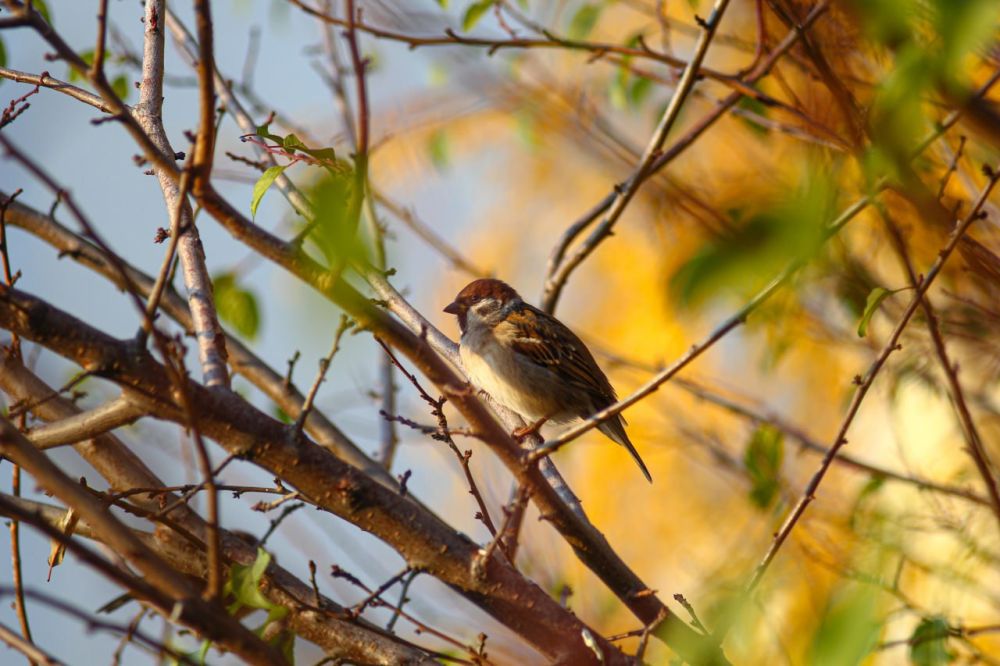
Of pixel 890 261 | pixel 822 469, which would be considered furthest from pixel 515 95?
pixel 822 469

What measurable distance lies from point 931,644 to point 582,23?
7.60 feet

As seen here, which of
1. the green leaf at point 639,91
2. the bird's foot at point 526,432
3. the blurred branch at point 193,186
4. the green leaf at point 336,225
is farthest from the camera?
the green leaf at point 639,91

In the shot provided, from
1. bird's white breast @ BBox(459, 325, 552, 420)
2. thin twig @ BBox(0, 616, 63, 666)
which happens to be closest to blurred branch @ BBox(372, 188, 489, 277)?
bird's white breast @ BBox(459, 325, 552, 420)

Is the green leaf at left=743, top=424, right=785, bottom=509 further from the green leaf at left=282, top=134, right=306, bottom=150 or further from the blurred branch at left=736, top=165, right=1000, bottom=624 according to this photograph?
the green leaf at left=282, top=134, right=306, bottom=150

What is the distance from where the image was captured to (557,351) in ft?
13.3

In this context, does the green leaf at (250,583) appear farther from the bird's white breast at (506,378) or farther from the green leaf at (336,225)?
the bird's white breast at (506,378)

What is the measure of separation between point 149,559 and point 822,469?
3.92 feet

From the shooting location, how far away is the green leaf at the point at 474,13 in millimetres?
3217

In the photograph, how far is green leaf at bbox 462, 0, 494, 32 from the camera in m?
3.22

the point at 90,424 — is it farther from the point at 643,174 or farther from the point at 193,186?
the point at 643,174

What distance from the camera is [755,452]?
316cm

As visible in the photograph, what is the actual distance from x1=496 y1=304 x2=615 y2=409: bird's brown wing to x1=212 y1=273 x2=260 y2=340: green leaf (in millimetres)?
1153

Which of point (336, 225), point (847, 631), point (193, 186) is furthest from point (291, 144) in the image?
point (847, 631)

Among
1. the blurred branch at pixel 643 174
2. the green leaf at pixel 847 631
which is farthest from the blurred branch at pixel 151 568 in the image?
the blurred branch at pixel 643 174
